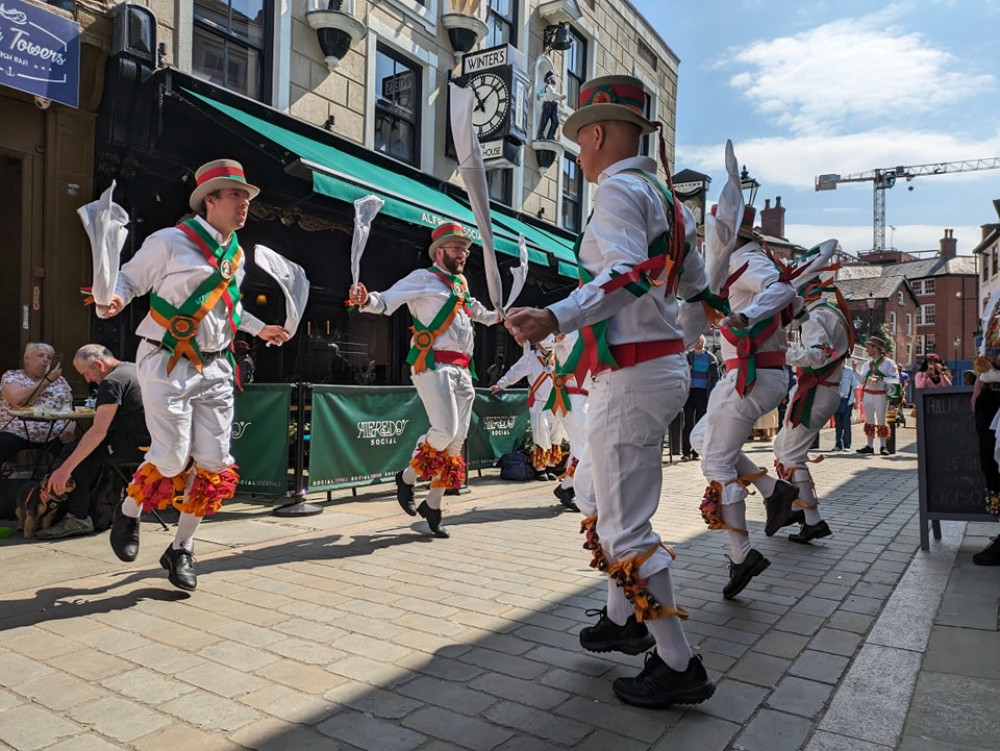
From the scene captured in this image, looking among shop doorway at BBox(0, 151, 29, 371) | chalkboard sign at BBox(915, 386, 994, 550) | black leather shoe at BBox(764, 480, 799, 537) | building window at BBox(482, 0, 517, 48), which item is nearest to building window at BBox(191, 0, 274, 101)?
shop doorway at BBox(0, 151, 29, 371)

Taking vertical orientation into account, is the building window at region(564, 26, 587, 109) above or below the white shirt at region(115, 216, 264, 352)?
above

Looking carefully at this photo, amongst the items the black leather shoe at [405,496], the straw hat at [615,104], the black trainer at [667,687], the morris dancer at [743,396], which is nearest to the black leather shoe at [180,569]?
the black leather shoe at [405,496]

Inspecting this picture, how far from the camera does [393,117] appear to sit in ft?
37.1

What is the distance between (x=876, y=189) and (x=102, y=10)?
104 metres

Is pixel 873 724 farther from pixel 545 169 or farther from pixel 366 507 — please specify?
pixel 545 169

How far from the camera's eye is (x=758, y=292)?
4.45 meters

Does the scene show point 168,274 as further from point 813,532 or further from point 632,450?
point 813,532

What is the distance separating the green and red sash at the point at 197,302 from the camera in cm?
384

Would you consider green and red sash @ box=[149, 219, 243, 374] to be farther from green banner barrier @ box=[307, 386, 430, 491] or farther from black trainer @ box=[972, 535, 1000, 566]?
black trainer @ box=[972, 535, 1000, 566]

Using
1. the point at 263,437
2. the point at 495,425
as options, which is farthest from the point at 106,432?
the point at 495,425

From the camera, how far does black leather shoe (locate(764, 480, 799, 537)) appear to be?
15.8ft

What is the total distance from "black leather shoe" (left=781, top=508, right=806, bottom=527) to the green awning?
16.9ft

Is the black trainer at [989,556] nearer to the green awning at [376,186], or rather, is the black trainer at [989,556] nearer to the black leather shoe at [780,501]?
the black leather shoe at [780,501]

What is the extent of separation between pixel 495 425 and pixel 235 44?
5564mm
